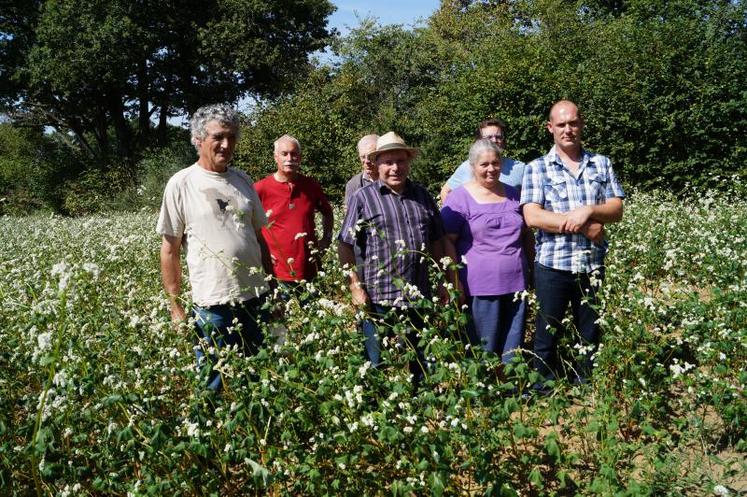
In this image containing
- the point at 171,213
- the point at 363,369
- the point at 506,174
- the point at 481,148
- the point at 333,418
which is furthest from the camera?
the point at 506,174

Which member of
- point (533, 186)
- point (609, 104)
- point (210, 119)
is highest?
point (609, 104)

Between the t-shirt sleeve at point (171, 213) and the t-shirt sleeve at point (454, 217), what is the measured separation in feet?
5.19

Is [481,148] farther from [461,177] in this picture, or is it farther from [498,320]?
[498,320]

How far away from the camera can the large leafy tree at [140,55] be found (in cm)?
2597

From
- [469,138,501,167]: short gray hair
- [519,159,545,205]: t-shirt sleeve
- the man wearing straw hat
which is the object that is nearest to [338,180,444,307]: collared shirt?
the man wearing straw hat

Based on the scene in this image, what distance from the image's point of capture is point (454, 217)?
155 inches

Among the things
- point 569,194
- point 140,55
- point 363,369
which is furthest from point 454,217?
point 140,55

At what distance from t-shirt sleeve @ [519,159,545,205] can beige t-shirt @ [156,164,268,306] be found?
63.6 inches

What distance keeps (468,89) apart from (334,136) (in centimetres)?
354

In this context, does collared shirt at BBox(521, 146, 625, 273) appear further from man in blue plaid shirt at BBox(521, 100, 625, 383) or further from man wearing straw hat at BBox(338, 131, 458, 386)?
man wearing straw hat at BBox(338, 131, 458, 386)

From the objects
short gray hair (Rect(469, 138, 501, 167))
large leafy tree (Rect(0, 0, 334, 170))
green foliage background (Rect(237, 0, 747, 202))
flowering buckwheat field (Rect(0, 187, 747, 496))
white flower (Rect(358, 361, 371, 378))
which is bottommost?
flowering buckwheat field (Rect(0, 187, 747, 496))

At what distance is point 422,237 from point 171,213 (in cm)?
136

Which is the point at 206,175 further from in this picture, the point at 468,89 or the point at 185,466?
the point at 468,89

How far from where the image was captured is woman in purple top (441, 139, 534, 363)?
3.82 metres
